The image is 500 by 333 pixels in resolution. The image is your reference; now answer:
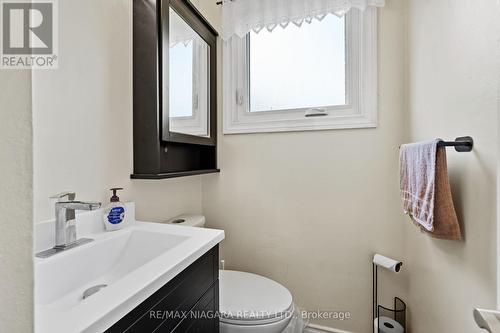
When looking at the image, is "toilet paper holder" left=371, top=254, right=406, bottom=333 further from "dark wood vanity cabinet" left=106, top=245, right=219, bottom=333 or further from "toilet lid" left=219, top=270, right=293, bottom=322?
"dark wood vanity cabinet" left=106, top=245, right=219, bottom=333

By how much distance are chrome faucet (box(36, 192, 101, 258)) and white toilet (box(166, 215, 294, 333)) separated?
2.17ft

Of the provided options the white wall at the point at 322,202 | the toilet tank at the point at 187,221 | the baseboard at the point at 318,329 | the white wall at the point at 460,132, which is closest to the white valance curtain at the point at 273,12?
the white wall at the point at 322,202

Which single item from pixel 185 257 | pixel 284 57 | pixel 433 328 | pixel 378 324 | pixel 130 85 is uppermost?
pixel 284 57

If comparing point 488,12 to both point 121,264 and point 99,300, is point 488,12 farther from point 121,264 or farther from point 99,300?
point 121,264

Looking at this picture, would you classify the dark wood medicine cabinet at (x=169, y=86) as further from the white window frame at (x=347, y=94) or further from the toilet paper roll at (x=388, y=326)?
the toilet paper roll at (x=388, y=326)

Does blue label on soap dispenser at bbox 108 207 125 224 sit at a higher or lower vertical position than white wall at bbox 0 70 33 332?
lower

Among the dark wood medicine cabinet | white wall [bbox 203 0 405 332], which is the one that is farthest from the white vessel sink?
white wall [bbox 203 0 405 332]

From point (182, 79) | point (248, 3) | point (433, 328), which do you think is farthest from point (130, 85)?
point (433, 328)

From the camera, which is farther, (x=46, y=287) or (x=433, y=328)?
(x=433, y=328)

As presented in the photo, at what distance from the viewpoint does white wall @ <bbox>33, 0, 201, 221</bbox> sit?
2.66 feet

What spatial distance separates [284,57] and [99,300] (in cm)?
154

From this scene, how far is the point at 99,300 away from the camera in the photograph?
49cm

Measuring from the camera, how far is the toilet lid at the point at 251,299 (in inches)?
40.4
